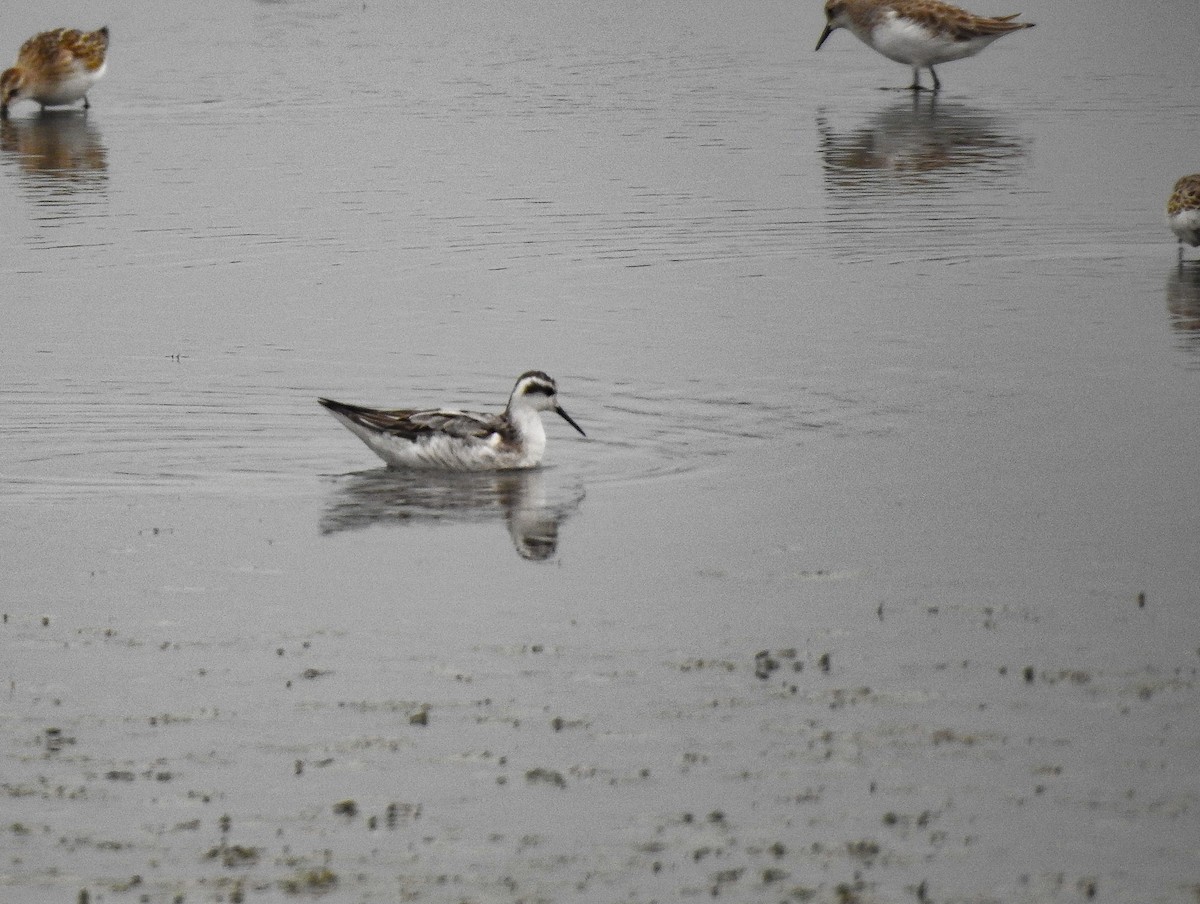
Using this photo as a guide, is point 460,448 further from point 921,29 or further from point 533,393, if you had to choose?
point 921,29

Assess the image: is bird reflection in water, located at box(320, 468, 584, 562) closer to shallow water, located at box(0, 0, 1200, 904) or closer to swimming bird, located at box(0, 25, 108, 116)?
shallow water, located at box(0, 0, 1200, 904)

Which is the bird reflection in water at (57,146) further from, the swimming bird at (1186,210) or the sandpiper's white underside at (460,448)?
the sandpiper's white underside at (460,448)

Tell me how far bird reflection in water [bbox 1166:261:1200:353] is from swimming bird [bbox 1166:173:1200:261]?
0.37 metres

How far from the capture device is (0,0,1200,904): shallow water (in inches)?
326

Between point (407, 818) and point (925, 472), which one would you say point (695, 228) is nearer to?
point (925, 472)

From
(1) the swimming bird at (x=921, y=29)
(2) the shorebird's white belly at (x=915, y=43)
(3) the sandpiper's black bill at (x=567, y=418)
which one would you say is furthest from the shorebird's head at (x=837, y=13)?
(3) the sandpiper's black bill at (x=567, y=418)

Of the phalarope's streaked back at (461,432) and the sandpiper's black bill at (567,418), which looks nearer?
the phalarope's streaked back at (461,432)

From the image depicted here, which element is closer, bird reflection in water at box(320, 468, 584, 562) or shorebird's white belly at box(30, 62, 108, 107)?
bird reflection in water at box(320, 468, 584, 562)

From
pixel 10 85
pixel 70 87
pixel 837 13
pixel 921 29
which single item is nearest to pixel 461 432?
pixel 10 85

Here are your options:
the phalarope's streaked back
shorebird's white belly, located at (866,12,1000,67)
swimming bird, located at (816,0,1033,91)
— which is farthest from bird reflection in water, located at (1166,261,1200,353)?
shorebird's white belly, located at (866,12,1000,67)

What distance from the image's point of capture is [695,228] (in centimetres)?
2469

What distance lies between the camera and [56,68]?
117ft

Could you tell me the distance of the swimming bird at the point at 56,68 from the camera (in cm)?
3553

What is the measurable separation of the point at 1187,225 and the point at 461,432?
9802 millimetres
